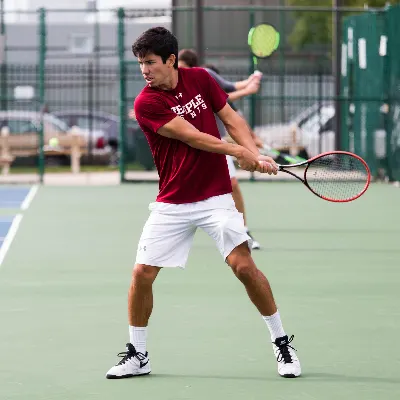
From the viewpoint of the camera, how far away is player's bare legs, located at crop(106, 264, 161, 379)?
245 inches

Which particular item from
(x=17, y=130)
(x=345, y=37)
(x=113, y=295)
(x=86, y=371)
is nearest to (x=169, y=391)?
(x=86, y=371)

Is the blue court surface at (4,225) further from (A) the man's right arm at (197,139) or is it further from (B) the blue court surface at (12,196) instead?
(A) the man's right arm at (197,139)

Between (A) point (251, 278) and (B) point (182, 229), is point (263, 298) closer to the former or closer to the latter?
(A) point (251, 278)

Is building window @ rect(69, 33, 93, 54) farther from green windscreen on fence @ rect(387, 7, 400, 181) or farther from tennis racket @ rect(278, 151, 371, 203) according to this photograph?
tennis racket @ rect(278, 151, 371, 203)

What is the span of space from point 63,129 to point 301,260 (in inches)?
646

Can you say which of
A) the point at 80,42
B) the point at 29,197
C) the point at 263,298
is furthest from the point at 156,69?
the point at 80,42

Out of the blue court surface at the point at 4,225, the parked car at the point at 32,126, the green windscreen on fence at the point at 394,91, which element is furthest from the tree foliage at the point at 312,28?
the blue court surface at the point at 4,225

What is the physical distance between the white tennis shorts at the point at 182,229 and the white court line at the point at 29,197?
32.6 feet

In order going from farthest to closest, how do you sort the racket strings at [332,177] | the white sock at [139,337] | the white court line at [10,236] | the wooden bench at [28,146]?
the wooden bench at [28,146]
the white court line at [10,236]
the racket strings at [332,177]
the white sock at [139,337]

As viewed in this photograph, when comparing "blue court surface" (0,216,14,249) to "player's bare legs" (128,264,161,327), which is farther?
"blue court surface" (0,216,14,249)

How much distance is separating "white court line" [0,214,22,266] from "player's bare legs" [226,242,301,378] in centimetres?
477

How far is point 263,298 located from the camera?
20.6 feet

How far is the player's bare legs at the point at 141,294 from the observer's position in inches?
246

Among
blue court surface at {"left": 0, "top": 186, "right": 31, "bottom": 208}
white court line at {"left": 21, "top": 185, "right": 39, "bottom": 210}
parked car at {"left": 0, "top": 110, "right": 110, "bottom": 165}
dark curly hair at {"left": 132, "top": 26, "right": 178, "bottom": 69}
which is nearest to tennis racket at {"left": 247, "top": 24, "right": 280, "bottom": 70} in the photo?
white court line at {"left": 21, "top": 185, "right": 39, "bottom": 210}
